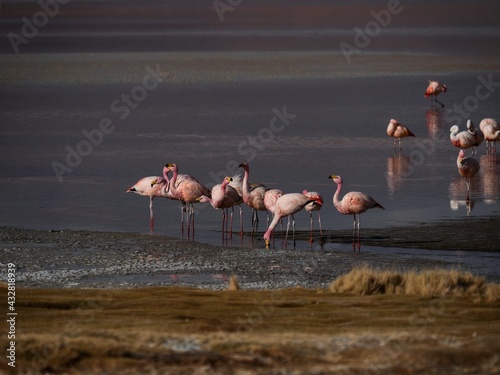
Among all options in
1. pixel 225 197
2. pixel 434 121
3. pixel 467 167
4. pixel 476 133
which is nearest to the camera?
pixel 225 197

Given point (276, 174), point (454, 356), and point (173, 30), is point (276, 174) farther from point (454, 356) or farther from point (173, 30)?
point (173, 30)

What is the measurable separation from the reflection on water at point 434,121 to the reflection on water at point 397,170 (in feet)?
13.1

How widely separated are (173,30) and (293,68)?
1102 inches

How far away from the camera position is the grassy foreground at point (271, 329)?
816 cm

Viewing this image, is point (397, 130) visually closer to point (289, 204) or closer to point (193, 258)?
point (289, 204)

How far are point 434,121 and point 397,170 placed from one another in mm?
8993

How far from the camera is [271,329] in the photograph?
9383 millimetres

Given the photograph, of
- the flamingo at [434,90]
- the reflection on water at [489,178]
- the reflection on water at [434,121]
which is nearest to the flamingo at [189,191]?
the reflection on water at [489,178]

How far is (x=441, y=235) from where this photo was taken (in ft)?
55.4

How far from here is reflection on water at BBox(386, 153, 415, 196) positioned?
21578 mm

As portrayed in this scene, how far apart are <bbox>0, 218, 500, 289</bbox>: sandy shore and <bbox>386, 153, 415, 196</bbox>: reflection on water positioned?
3.75 meters

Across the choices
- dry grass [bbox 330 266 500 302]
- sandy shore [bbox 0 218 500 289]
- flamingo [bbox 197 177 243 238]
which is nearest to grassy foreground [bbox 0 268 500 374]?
dry grass [bbox 330 266 500 302]

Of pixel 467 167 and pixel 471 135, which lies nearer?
pixel 467 167

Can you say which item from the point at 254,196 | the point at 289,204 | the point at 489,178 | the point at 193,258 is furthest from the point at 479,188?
the point at 193,258
